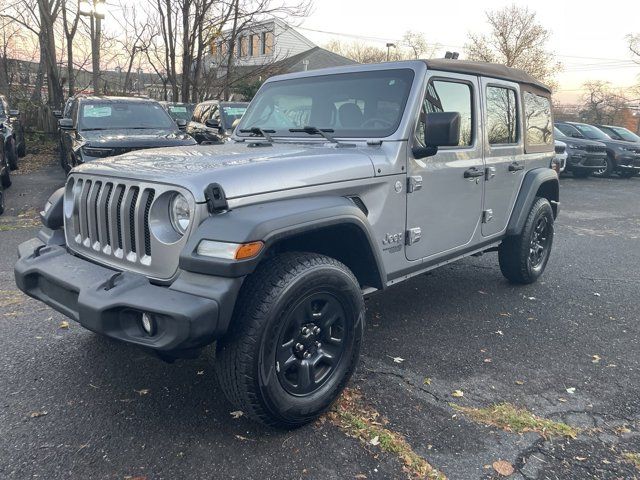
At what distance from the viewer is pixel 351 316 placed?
2.99m

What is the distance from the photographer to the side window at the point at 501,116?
437 cm

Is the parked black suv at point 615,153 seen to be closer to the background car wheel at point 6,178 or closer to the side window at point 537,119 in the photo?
the side window at point 537,119

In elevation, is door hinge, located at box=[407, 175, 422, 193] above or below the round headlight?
above

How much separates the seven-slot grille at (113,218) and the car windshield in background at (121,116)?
21.2 feet

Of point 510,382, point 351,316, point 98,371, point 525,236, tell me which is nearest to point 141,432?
point 98,371

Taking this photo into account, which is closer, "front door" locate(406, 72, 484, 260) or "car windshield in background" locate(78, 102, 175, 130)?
"front door" locate(406, 72, 484, 260)

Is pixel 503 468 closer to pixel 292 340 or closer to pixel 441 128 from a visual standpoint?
pixel 292 340

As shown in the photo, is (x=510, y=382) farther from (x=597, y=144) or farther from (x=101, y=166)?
(x=597, y=144)

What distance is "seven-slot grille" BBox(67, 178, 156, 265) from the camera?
268cm

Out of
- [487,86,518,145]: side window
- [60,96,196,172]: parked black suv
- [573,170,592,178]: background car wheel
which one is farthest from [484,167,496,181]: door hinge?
[573,170,592,178]: background car wheel

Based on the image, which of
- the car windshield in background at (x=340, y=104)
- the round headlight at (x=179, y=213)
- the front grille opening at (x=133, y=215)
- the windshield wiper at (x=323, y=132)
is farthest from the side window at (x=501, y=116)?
the front grille opening at (x=133, y=215)

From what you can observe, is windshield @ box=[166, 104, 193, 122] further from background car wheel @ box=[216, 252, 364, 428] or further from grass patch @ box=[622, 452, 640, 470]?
grass patch @ box=[622, 452, 640, 470]

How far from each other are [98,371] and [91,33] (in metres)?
19.8

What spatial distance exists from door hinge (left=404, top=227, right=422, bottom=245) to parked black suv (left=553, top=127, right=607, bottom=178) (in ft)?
44.2
